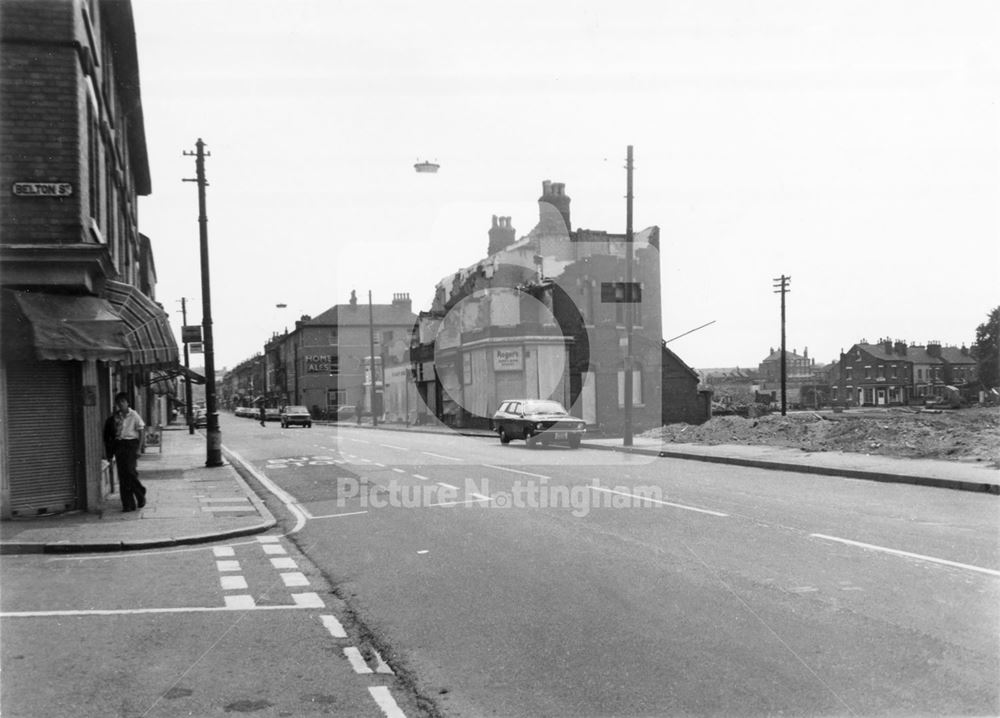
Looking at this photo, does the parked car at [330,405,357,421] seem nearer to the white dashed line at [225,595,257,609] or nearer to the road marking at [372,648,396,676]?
the white dashed line at [225,595,257,609]

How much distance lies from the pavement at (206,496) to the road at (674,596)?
1.07 m

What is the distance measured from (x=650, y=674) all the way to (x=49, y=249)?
10.6m

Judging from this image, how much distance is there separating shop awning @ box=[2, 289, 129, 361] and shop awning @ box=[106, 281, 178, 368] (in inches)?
15.8

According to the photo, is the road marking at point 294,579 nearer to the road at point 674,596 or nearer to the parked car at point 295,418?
the road at point 674,596

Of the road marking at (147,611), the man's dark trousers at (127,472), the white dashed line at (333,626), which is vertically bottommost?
the road marking at (147,611)

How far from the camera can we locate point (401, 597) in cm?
772

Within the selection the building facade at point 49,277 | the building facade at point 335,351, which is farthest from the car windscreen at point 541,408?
the building facade at point 335,351

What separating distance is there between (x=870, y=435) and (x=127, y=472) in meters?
19.9

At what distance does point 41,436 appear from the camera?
12.9 metres

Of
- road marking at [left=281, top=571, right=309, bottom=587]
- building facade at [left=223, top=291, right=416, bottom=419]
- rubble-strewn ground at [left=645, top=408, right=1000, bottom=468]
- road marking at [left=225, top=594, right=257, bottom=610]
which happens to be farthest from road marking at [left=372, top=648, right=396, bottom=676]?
building facade at [left=223, top=291, right=416, bottom=419]

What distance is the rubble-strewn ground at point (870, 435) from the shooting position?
69.8ft

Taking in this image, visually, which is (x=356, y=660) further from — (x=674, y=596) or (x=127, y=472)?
(x=127, y=472)

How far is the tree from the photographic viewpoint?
271 feet

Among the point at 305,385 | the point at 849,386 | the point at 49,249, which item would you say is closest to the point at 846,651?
the point at 49,249
